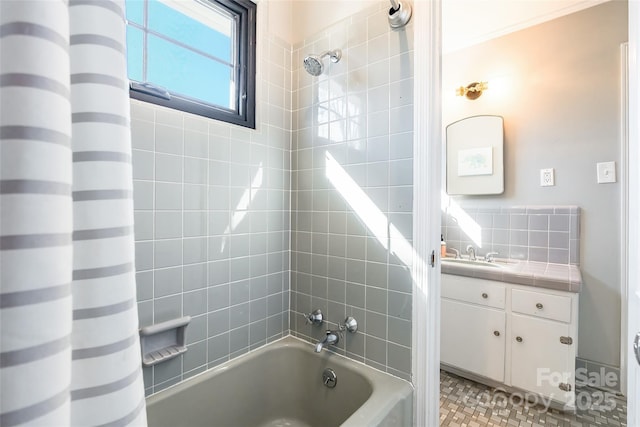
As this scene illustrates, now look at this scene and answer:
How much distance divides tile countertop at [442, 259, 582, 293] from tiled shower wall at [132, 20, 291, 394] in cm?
123

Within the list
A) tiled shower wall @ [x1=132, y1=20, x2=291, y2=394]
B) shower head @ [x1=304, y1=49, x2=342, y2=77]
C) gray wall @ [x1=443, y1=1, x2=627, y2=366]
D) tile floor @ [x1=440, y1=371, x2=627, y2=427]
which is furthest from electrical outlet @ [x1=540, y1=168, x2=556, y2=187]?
tiled shower wall @ [x1=132, y1=20, x2=291, y2=394]

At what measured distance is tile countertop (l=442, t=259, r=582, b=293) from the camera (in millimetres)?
1684

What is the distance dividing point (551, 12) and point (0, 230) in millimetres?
2958

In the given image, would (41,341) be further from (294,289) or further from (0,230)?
(294,289)

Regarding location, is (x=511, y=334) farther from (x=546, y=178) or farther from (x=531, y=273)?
(x=546, y=178)

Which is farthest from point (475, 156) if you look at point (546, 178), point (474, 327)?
point (474, 327)

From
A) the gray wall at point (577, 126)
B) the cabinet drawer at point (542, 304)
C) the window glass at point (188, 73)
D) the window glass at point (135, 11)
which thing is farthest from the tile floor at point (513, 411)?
the window glass at point (135, 11)

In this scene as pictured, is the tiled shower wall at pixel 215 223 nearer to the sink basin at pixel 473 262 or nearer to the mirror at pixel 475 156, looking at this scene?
the sink basin at pixel 473 262

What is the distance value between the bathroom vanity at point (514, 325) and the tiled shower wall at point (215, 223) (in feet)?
4.03

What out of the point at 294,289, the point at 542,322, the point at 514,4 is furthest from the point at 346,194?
the point at 514,4

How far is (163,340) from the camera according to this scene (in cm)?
118

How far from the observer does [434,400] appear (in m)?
1.24

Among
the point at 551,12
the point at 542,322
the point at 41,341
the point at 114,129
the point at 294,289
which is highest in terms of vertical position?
the point at 551,12

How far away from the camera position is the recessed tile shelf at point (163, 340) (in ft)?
3.61
